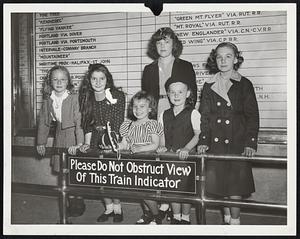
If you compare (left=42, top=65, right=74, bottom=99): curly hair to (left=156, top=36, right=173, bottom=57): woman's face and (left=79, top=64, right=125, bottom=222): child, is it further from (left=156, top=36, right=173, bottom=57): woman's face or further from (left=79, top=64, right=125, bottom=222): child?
(left=156, top=36, right=173, bottom=57): woman's face

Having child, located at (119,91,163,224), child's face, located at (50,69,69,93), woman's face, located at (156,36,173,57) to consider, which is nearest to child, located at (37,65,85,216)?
child's face, located at (50,69,69,93)

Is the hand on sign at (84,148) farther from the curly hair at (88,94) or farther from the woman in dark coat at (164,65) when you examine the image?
the woman in dark coat at (164,65)

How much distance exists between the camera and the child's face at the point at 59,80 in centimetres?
119

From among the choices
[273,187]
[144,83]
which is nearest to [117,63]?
[144,83]

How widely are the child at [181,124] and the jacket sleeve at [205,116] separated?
0.4 inches

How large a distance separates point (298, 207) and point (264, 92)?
A: 307 mm

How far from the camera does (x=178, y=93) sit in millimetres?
1153

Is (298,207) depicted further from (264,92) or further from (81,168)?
(81,168)

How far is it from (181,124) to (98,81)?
0.81 feet

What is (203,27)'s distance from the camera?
45.5 inches

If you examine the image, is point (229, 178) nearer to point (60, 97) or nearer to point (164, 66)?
point (164, 66)

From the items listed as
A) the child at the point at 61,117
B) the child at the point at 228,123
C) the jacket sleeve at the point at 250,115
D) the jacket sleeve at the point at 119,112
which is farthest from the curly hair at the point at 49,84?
the jacket sleeve at the point at 250,115

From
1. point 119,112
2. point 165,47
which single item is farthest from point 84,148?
point 165,47

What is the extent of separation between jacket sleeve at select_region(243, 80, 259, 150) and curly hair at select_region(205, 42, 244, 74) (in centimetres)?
5
